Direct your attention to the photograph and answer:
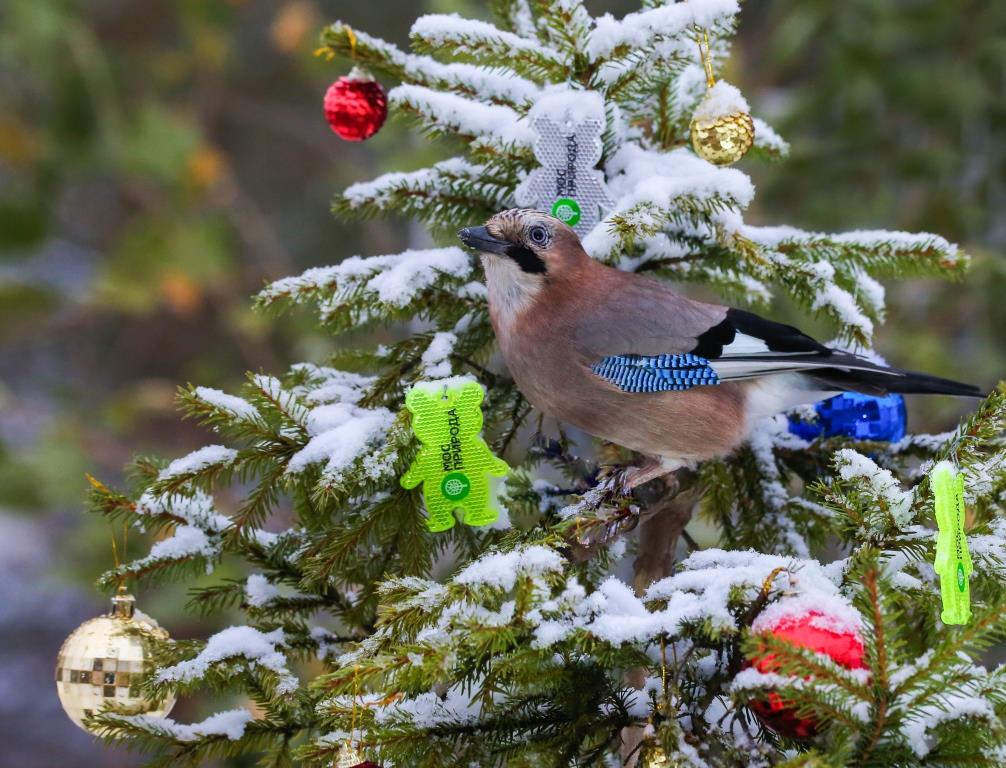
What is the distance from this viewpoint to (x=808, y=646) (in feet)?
2.89

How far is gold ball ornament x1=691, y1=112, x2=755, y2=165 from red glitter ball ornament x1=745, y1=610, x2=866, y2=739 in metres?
0.68

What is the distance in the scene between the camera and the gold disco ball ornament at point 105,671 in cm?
121

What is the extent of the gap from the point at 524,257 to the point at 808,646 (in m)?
0.66

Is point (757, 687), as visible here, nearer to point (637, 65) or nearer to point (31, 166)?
point (637, 65)

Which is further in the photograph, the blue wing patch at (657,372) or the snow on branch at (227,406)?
the blue wing patch at (657,372)

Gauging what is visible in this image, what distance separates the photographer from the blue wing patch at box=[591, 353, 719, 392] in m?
1.36

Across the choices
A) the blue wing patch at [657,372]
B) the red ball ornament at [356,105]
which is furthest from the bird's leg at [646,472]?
the red ball ornament at [356,105]

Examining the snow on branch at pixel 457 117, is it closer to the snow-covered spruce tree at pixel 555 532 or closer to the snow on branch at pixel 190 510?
the snow-covered spruce tree at pixel 555 532

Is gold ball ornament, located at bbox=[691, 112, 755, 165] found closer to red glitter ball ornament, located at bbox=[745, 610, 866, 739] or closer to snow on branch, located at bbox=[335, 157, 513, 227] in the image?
snow on branch, located at bbox=[335, 157, 513, 227]

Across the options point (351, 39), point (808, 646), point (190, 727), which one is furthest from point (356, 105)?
point (808, 646)

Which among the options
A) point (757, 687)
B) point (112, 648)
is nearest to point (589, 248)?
point (757, 687)

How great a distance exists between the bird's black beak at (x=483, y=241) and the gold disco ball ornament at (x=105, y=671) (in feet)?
2.07

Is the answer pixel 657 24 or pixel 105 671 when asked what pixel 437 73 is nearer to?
pixel 657 24

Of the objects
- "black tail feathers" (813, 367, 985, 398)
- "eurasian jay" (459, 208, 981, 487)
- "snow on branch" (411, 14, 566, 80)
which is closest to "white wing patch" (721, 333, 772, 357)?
"eurasian jay" (459, 208, 981, 487)
